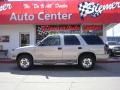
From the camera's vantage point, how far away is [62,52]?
58.6 ft

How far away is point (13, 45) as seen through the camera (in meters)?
28.2

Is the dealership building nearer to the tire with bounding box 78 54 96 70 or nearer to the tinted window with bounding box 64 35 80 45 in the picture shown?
the tinted window with bounding box 64 35 80 45

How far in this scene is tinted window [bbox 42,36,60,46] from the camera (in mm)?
17938

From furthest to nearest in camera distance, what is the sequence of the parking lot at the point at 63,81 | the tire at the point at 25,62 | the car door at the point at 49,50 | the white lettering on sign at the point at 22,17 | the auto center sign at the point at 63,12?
the white lettering on sign at the point at 22,17 → the auto center sign at the point at 63,12 → the tire at the point at 25,62 → the car door at the point at 49,50 → the parking lot at the point at 63,81

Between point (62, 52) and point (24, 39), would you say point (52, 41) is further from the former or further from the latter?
point (24, 39)

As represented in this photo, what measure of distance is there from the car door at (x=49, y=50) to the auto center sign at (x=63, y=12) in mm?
8443

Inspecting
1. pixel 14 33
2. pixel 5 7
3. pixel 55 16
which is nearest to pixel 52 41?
pixel 55 16

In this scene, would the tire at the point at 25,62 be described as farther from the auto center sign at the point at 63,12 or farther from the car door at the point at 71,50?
the auto center sign at the point at 63,12

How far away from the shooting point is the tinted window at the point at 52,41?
706 inches

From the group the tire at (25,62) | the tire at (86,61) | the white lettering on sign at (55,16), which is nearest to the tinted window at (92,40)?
the tire at (86,61)

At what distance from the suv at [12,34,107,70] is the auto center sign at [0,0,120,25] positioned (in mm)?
8277

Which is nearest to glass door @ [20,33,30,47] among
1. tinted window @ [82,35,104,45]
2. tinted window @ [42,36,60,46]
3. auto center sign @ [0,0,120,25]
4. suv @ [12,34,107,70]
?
auto center sign @ [0,0,120,25]

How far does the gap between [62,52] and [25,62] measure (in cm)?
202

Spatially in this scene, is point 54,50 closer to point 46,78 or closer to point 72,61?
point 72,61
